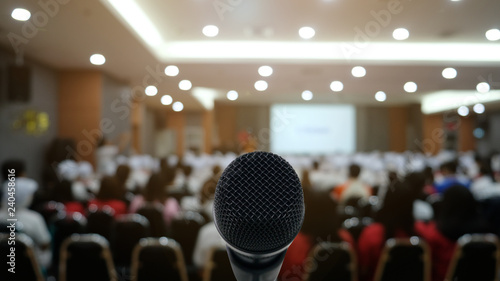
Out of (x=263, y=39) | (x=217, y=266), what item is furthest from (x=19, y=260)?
(x=263, y=39)

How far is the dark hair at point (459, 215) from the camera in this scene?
2.59 metres

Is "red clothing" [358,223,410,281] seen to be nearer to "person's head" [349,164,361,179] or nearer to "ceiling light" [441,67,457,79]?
"ceiling light" [441,67,457,79]

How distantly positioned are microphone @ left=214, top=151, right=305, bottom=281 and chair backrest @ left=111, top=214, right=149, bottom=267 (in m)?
2.70

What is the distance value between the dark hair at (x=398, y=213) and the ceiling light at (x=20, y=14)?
3306 mm

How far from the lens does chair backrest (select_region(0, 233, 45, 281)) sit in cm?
222

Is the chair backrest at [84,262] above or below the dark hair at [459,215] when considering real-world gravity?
below

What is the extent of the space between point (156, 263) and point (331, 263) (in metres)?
1.07

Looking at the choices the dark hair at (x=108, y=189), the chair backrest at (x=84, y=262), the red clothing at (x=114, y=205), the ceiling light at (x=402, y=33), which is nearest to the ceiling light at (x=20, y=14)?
the dark hair at (x=108, y=189)

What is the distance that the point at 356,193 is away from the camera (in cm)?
492

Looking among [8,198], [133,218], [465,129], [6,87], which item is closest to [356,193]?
[133,218]

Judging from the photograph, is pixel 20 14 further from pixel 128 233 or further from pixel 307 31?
pixel 307 31

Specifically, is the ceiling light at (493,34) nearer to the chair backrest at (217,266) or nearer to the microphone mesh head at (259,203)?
the microphone mesh head at (259,203)

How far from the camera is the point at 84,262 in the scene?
8.79 feet

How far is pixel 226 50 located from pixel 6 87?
342 centimetres
